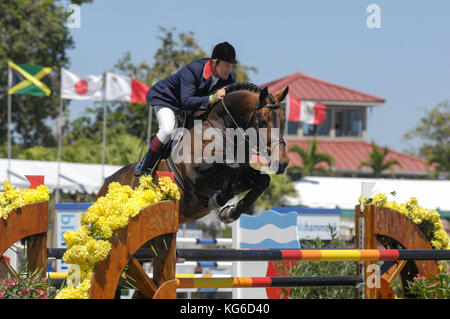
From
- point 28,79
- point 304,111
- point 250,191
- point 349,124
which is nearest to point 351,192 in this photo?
point 304,111

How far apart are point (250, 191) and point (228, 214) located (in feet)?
0.78

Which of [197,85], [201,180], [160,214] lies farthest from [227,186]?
[160,214]

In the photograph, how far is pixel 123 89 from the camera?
15.6 metres

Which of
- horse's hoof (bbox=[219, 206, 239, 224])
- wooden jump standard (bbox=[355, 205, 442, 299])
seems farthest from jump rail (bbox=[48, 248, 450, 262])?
horse's hoof (bbox=[219, 206, 239, 224])

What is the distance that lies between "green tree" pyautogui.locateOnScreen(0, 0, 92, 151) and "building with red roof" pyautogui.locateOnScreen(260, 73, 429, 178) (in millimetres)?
11741

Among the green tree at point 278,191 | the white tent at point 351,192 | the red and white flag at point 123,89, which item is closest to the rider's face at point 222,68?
the red and white flag at point 123,89

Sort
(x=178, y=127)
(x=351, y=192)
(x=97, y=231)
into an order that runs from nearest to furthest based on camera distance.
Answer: (x=97, y=231) < (x=178, y=127) < (x=351, y=192)

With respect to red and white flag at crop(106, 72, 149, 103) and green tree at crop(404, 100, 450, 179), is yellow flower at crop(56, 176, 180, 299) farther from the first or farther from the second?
green tree at crop(404, 100, 450, 179)

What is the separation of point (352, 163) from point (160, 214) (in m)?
30.2

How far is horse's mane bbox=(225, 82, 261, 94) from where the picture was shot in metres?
4.58

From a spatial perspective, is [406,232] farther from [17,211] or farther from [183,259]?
[17,211]

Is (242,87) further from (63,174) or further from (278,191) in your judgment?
(278,191)

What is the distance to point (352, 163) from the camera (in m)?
32.5
